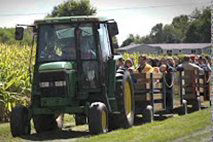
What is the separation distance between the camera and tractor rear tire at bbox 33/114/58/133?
11.0m

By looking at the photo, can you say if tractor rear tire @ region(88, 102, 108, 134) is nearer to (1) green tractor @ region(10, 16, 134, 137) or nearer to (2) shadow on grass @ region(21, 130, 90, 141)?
(1) green tractor @ region(10, 16, 134, 137)

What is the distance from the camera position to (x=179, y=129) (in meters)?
10.1

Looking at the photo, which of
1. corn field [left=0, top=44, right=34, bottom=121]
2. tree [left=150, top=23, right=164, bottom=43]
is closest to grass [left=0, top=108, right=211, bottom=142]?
corn field [left=0, top=44, right=34, bottom=121]

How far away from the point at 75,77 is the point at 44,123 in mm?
1374

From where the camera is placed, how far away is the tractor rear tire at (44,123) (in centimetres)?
1101

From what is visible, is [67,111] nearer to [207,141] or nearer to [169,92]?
[207,141]

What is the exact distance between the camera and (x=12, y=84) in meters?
13.3

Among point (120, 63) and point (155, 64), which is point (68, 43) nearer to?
point (120, 63)

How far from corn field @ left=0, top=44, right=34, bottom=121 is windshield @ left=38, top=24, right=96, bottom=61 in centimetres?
241

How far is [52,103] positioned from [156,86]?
153 inches

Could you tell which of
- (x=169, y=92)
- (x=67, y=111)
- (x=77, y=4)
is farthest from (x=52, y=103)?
(x=77, y=4)

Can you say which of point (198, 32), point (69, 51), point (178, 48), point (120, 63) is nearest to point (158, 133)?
point (69, 51)

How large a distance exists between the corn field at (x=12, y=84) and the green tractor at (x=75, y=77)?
1876mm

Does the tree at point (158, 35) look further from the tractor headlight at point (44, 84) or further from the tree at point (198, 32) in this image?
the tractor headlight at point (44, 84)
